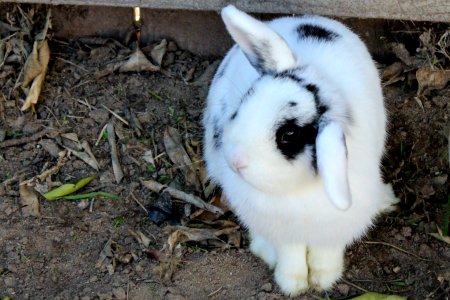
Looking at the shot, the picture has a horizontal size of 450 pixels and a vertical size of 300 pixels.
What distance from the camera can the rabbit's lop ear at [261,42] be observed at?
307 cm

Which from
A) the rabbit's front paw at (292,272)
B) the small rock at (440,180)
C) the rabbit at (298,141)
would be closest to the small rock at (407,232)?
the rabbit at (298,141)

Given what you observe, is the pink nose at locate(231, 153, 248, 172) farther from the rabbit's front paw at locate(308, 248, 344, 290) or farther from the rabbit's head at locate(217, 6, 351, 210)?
the rabbit's front paw at locate(308, 248, 344, 290)

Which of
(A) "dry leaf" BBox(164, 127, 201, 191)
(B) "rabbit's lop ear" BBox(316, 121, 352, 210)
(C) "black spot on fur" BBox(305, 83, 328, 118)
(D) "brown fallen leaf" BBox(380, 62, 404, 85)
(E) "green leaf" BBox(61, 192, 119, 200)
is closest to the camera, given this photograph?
(B) "rabbit's lop ear" BBox(316, 121, 352, 210)

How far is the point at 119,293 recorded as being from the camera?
11.5ft

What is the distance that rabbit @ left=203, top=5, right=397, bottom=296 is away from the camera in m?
2.89

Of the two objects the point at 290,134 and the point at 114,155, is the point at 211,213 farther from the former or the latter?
Result: the point at 290,134

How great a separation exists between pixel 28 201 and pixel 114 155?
0.45 metres

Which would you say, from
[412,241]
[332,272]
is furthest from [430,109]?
[332,272]

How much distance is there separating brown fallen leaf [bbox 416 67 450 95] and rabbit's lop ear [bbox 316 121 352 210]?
57.1 inches

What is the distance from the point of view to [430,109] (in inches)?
161

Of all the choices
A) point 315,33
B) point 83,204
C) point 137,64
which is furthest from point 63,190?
point 315,33

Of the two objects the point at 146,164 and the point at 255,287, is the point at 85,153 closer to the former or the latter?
the point at 146,164

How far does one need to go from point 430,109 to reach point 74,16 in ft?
6.08

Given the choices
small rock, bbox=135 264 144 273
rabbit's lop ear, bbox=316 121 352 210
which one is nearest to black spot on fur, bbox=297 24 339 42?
rabbit's lop ear, bbox=316 121 352 210
